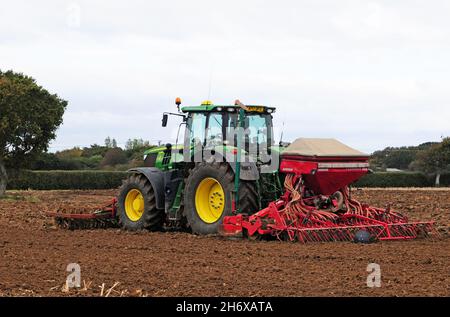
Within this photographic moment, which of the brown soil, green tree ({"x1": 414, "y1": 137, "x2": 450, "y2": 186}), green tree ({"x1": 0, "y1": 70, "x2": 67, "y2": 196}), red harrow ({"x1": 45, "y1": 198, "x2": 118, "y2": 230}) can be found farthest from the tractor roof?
green tree ({"x1": 414, "y1": 137, "x2": 450, "y2": 186})

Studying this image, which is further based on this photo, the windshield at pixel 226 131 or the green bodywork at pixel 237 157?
the windshield at pixel 226 131

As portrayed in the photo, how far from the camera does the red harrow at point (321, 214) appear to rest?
11.9 meters

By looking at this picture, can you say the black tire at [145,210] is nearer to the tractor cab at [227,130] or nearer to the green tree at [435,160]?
the tractor cab at [227,130]

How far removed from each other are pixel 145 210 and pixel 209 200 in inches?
63.8

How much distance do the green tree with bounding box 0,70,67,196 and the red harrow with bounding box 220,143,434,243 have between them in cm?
2084

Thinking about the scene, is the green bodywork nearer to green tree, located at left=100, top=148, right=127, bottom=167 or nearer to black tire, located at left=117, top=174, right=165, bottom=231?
black tire, located at left=117, top=174, right=165, bottom=231

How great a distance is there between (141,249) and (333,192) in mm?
3589

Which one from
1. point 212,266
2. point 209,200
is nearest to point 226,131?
point 209,200

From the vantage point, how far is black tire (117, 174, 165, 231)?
→ 46.7ft

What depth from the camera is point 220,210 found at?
43.1 ft

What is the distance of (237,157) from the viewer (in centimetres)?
1251

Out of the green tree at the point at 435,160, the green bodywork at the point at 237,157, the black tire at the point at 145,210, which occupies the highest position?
the green tree at the point at 435,160

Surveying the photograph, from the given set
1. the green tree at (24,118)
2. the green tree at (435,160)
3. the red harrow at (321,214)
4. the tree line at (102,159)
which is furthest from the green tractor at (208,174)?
the green tree at (435,160)
